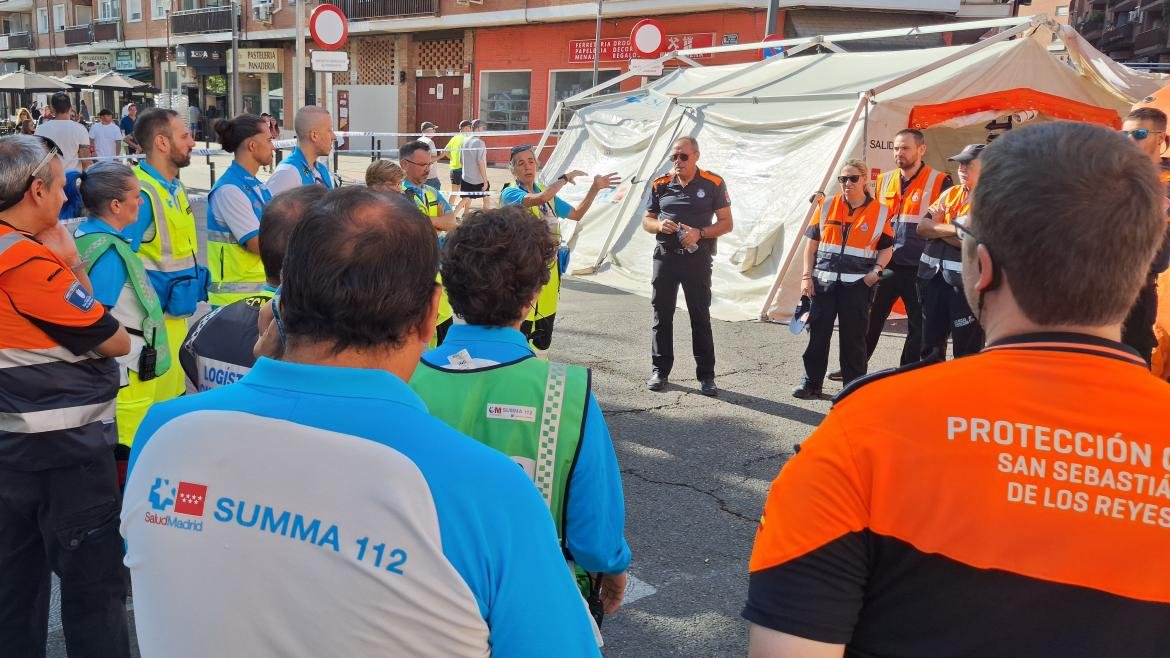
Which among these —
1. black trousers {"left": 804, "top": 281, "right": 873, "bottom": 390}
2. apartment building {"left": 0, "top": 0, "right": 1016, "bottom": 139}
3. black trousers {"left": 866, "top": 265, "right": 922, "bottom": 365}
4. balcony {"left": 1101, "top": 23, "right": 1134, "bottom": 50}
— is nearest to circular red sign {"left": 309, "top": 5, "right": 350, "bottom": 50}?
apartment building {"left": 0, "top": 0, "right": 1016, "bottom": 139}

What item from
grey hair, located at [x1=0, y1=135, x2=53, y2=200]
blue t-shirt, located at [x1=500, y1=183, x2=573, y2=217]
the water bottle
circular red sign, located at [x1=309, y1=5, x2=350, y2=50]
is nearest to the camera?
grey hair, located at [x1=0, y1=135, x2=53, y2=200]

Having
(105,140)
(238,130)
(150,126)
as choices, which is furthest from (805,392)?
(105,140)

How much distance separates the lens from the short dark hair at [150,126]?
468 centimetres

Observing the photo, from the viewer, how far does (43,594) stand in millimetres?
2916

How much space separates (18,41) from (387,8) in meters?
39.3

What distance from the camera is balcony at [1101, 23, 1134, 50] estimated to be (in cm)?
5231

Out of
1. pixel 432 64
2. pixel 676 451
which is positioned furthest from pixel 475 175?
pixel 432 64

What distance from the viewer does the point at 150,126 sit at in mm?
4699

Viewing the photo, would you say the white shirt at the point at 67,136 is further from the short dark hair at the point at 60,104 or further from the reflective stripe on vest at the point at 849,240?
the reflective stripe on vest at the point at 849,240

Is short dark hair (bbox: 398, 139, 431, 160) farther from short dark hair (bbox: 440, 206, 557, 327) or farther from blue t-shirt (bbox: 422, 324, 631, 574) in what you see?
blue t-shirt (bbox: 422, 324, 631, 574)

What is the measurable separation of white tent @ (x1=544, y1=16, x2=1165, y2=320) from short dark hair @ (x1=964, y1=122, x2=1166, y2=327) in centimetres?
830

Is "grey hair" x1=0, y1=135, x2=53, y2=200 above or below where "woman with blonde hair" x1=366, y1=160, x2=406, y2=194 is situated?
above

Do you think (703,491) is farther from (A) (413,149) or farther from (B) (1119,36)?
(B) (1119,36)

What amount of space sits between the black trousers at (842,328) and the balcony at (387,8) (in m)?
26.1
